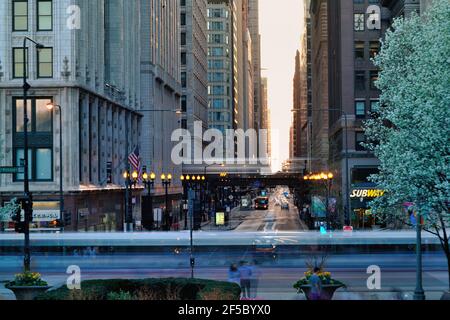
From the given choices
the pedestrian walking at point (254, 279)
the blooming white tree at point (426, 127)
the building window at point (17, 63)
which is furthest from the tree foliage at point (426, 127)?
the building window at point (17, 63)

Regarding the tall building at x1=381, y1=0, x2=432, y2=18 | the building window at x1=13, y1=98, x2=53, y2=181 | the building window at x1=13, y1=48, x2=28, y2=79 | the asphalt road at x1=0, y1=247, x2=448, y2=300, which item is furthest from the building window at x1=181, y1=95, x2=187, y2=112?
the asphalt road at x1=0, y1=247, x2=448, y2=300

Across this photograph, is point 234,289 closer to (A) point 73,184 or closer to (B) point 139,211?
(A) point 73,184

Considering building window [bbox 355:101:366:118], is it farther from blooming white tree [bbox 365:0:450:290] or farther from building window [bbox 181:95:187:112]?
blooming white tree [bbox 365:0:450:290]

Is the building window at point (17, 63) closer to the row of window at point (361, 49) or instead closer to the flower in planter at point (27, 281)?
the flower in planter at point (27, 281)

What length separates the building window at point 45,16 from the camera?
5662cm

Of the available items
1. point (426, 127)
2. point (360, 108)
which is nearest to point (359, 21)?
point (360, 108)

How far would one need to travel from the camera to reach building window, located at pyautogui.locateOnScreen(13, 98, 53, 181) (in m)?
56.6

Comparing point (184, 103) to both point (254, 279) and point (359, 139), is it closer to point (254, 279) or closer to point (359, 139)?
point (359, 139)

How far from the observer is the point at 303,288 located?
23.2 metres

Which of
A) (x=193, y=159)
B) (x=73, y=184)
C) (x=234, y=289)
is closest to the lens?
(x=234, y=289)

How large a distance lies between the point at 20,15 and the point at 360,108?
45816mm

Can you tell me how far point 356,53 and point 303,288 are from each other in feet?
225
